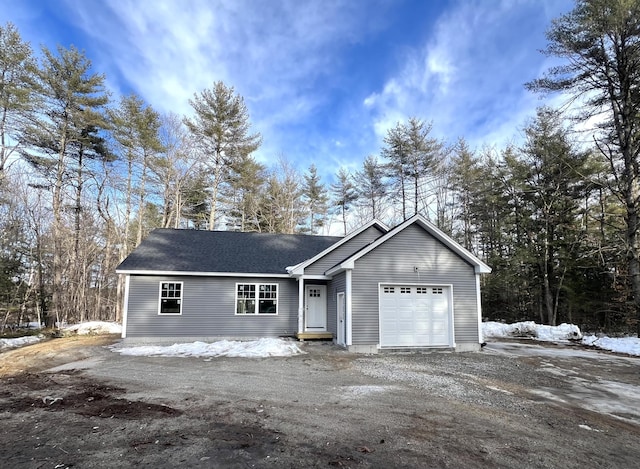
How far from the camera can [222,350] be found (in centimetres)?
1138

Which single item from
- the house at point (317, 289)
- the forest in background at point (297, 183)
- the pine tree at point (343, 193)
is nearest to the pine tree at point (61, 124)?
the forest in background at point (297, 183)

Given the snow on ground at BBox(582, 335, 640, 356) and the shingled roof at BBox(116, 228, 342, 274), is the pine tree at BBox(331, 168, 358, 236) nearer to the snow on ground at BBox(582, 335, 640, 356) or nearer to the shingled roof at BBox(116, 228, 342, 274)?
the shingled roof at BBox(116, 228, 342, 274)

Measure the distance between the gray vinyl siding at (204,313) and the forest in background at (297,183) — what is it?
7612 millimetres

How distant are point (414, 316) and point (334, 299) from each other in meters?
2.88

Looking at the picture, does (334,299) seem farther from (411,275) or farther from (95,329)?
(95,329)

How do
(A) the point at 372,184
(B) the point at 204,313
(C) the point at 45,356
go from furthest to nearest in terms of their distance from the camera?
(A) the point at 372,184, (B) the point at 204,313, (C) the point at 45,356

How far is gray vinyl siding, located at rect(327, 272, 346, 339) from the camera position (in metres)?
12.5

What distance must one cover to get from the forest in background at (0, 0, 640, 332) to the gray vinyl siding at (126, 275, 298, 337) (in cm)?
761

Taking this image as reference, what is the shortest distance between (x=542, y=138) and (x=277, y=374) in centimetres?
1976

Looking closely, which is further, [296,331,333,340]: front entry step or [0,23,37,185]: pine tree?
[0,23,37,185]: pine tree

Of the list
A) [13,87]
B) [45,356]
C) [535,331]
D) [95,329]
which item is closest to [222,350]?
[45,356]

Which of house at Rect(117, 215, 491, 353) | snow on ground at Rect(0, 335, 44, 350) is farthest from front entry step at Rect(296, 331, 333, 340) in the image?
snow on ground at Rect(0, 335, 44, 350)

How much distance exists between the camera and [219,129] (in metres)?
22.7

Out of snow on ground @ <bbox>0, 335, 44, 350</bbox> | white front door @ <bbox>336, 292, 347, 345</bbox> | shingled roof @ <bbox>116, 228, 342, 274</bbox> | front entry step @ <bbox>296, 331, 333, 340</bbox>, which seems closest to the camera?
white front door @ <bbox>336, 292, 347, 345</bbox>
